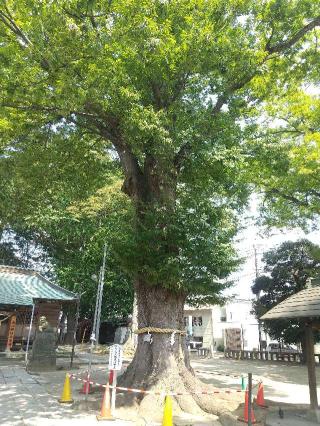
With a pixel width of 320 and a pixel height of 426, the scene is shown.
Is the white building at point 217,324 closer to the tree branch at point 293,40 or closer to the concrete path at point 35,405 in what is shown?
the concrete path at point 35,405

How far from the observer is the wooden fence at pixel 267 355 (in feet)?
78.1

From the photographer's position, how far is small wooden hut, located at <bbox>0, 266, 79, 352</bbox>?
22.4 m

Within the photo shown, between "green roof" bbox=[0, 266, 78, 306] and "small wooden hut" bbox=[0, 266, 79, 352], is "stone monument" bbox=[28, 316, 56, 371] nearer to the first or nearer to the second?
"small wooden hut" bbox=[0, 266, 79, 352]

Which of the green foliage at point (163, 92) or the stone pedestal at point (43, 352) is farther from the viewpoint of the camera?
the stone pedestal at point (43, 352)

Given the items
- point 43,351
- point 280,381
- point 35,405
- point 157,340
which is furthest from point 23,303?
point 280,381

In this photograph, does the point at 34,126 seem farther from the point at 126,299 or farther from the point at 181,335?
the point at 126,299

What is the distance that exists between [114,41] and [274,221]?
46.2 ft

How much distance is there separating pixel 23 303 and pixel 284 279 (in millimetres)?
17051

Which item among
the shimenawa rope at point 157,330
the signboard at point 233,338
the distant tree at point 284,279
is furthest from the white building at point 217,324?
the shimenawa rope at point 157,330

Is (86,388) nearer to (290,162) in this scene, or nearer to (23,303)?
(290,162)

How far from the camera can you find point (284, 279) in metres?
25.8

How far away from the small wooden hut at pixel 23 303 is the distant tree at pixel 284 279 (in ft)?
42.9


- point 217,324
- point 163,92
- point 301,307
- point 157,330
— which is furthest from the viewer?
point 217,324

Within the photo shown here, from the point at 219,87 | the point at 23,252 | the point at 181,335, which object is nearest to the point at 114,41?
the point at 219,87
